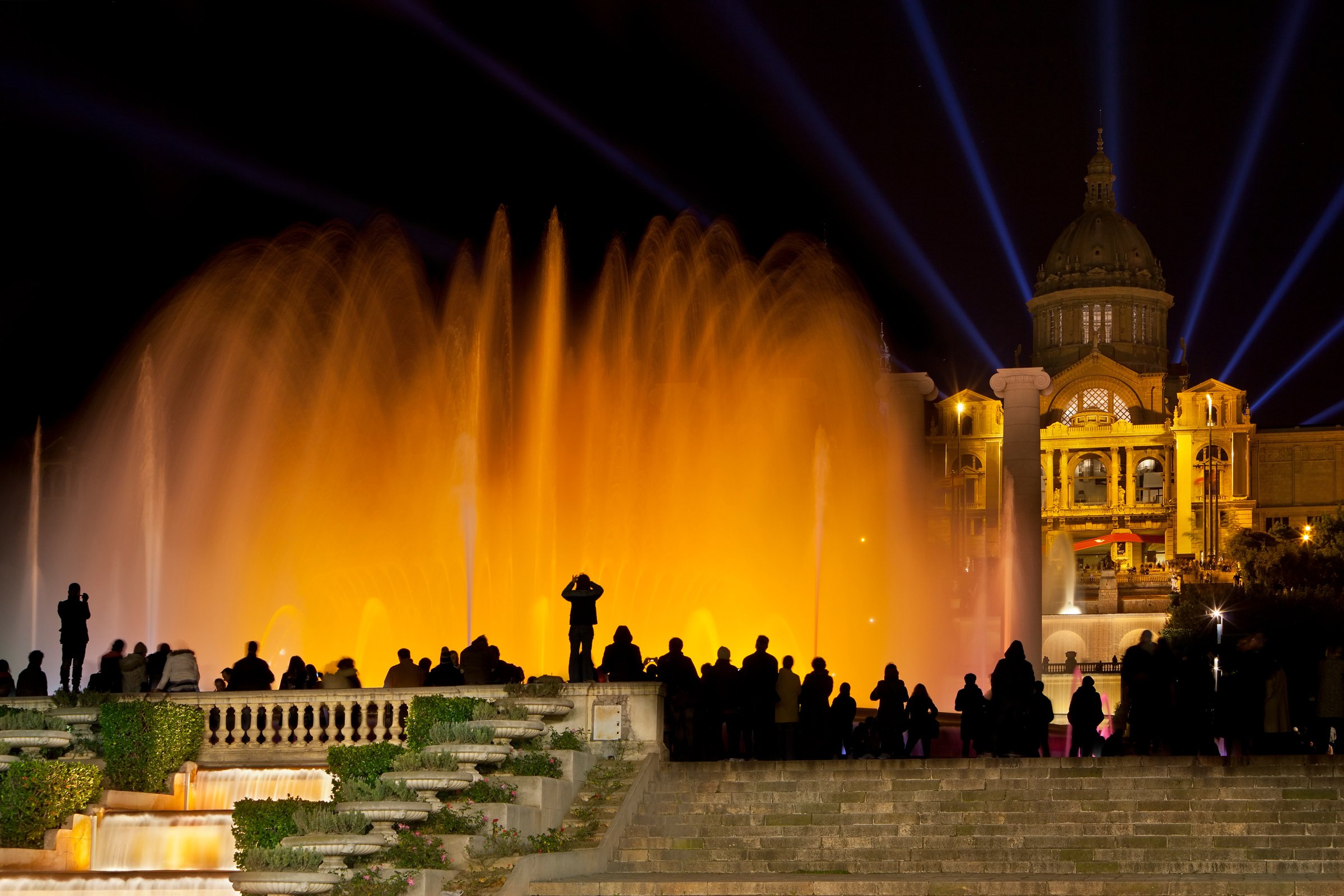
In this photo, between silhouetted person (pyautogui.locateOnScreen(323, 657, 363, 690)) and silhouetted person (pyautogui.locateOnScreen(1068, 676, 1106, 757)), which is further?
silhouetted person (pyautogui.locateOnScreen(323, 657, 363, 690))

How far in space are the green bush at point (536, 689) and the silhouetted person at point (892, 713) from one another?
3.69 meters

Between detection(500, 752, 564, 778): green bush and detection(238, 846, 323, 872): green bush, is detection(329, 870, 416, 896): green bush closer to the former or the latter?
detection(238, 846, 323, 872): green bush

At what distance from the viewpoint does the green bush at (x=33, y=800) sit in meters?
18.9

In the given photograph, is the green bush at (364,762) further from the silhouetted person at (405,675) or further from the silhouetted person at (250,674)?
the silhouetted person at (250,674)

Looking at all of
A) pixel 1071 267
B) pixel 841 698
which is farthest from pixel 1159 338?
pixel 841 698

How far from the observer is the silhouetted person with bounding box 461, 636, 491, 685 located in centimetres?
2195

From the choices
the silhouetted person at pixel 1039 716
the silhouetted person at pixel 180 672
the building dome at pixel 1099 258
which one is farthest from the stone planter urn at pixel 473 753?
the building dome at pixel 1099 258

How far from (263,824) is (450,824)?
5.07ft

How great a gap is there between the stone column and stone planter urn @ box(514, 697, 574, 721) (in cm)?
1767

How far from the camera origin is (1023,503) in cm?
3841

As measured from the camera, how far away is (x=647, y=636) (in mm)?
31953

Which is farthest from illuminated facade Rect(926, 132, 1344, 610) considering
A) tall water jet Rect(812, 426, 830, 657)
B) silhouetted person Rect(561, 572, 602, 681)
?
silhouetted person Rect(561, 572, 602, 681)

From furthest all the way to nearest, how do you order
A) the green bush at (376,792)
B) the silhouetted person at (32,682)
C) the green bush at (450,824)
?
1. the silhouetted person at (32,682)
2. the green bush at (376,792)
3. the green bush at (450,824)

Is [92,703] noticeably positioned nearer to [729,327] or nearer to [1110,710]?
[729,327]
